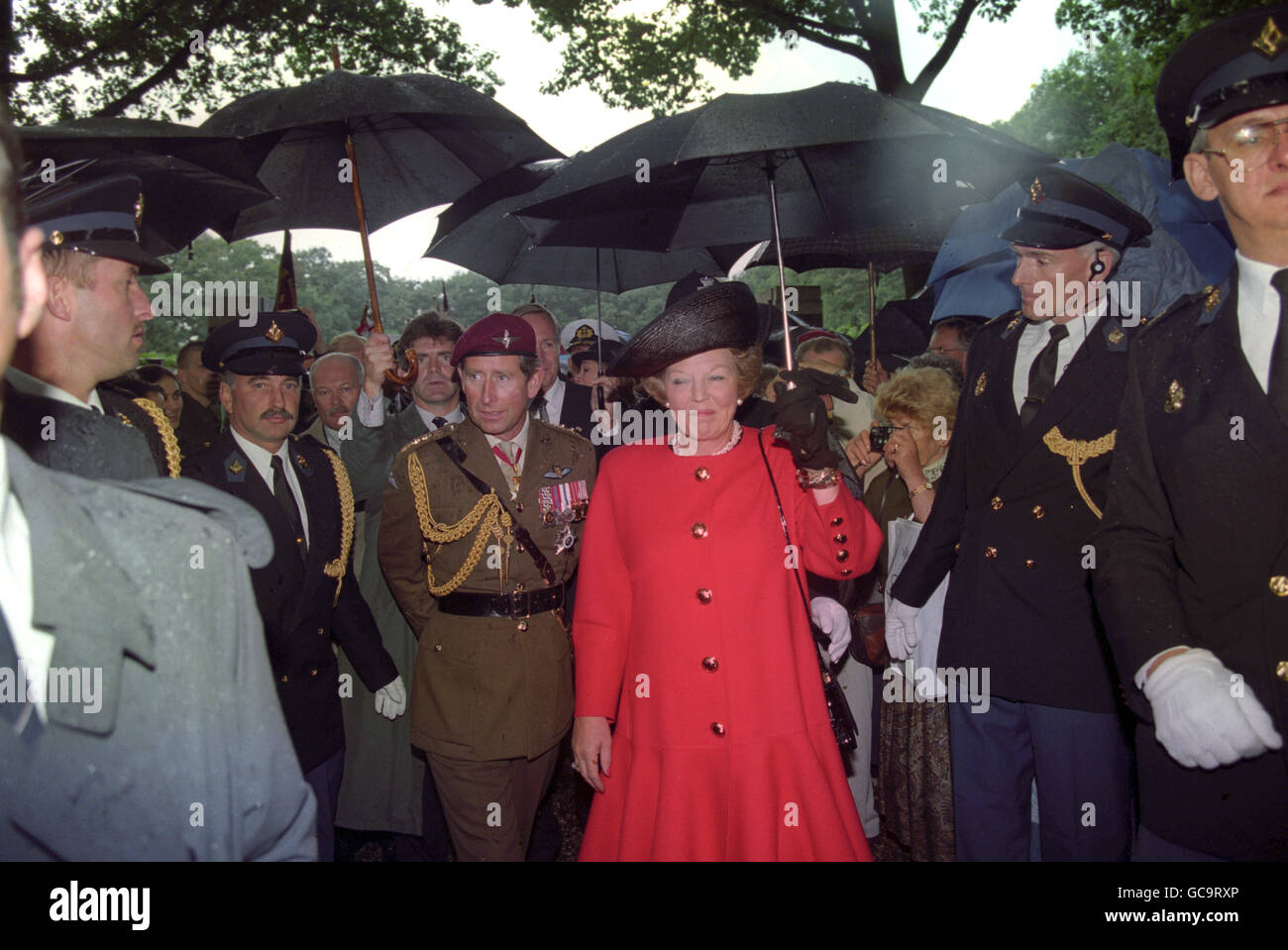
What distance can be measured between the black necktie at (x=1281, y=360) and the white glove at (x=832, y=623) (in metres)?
1.53

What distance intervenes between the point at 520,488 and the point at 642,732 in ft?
4.42

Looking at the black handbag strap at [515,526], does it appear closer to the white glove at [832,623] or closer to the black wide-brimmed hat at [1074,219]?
the white glove at [832,623]

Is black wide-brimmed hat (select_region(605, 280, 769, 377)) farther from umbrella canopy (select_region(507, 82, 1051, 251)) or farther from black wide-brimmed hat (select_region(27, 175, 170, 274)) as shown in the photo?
black wide-brimmed hat (select_region(27, 175, 170, 274))

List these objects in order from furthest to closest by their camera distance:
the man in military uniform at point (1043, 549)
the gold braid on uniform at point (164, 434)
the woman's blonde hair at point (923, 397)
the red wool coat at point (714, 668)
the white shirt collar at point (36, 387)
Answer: the woman's blonde hair at point (923, 397), the man in military uniform at point (1043, 549), the red wool coat at point (714, 668), the gold braid on uniform at point (164, 434), the white shirt collar at point (36, 387)

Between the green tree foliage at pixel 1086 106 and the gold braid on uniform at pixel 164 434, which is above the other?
the green tree foliage at pixel 1086 106

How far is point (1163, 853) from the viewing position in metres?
2.14

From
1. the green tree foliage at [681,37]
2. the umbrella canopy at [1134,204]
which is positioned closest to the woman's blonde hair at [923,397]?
the umbrella canopy at [1134,204]

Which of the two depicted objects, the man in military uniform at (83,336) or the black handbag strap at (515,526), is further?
the black handbag strap at (515,526)

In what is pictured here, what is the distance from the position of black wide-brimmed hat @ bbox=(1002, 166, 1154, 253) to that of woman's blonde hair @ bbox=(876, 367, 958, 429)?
1.14m

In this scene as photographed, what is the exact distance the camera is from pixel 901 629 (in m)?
3.96

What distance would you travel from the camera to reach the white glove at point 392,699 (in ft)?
13.9

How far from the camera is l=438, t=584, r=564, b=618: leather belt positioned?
157 inches

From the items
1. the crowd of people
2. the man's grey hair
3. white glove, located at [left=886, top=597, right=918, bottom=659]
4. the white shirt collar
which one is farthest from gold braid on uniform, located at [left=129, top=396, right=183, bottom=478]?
the man's grey hair
